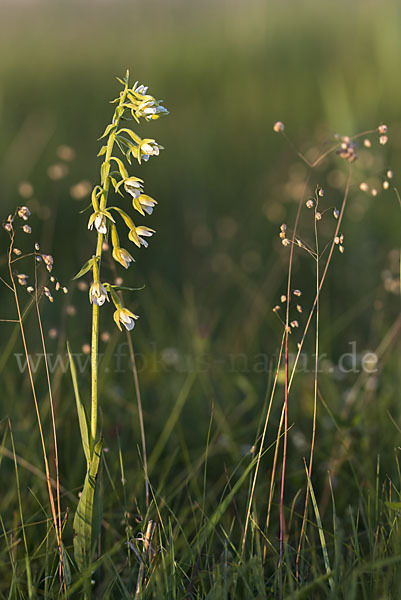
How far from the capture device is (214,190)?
3.58m

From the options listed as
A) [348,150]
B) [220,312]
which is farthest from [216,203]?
[348,150]

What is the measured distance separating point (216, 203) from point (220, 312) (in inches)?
42.7

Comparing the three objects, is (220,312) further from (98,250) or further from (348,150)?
(98,250)

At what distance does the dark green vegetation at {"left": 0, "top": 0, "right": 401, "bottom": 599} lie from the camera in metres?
1.30

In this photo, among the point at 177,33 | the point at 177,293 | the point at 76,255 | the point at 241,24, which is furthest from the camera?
the point at 177,33

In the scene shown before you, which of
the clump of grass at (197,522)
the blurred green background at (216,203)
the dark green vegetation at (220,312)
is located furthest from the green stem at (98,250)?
the blurred green background at (216,203)

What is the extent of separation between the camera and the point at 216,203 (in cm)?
344

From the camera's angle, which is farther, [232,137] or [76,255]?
[232,137]

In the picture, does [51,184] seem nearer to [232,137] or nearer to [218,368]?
[232,137]

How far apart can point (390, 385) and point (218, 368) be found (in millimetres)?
546

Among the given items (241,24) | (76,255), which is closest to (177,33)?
(241,24)

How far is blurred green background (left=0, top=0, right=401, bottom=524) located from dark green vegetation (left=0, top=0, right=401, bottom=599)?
0.01 m

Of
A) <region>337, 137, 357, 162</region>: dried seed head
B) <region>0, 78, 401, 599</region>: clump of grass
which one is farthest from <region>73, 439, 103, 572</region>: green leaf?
<region>337, 137, 357, 162</region>: dried seed head

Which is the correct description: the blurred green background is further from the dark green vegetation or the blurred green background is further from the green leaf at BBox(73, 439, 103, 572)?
the green leaf at BBox(73, 439, 103, 572)
